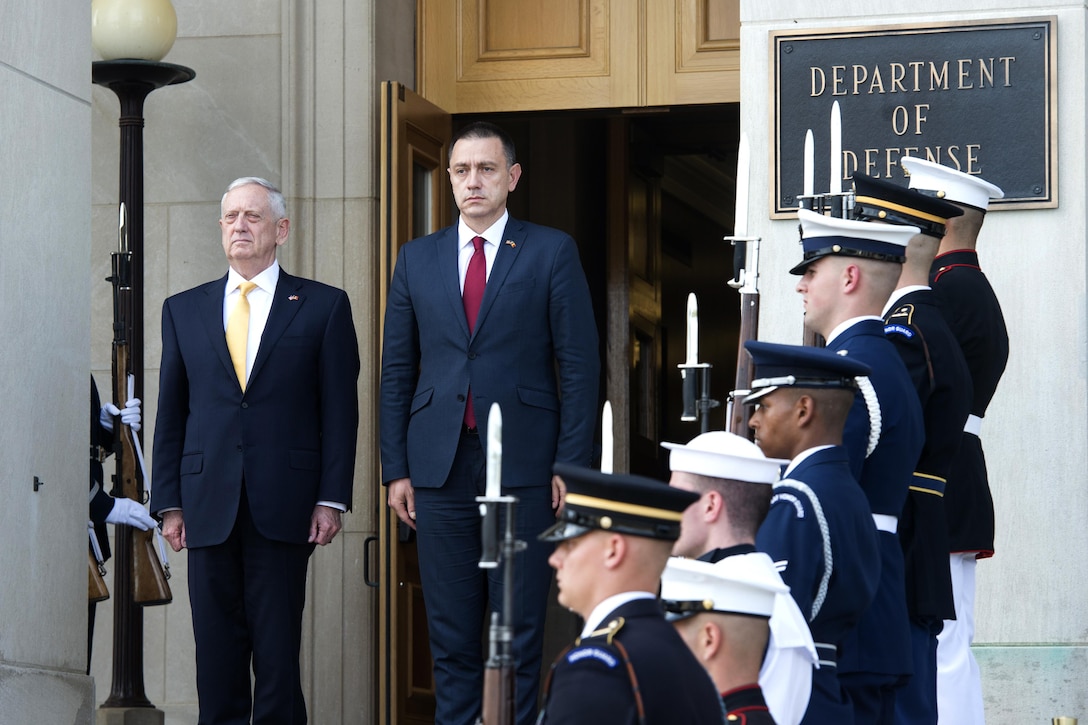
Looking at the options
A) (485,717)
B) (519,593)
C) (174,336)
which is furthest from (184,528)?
(485,717)

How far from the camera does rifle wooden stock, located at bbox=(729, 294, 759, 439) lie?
5402mm

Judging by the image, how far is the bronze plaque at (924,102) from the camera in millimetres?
7363

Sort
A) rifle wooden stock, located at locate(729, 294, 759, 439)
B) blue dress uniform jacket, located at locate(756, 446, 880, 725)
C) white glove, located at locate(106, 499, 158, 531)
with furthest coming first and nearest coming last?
white glove, located at locate(106, 499, 158, 531)
rifle wooden stock, located at locate(729, 294, 759, 439)
blue dress uniform jacket, located at locate(756, 446, 880, 725)

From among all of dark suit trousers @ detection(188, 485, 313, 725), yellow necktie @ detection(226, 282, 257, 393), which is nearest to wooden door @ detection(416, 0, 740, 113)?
yellow necktie @ detection(226, 282, 257, 393)

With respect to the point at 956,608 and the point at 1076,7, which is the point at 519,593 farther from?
the point at 1076,7

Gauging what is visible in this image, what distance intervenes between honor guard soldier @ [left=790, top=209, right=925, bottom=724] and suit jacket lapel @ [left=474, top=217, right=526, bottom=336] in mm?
1523

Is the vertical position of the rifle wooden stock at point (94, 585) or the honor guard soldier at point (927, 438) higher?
the honor guard soldier at point (927, 438)

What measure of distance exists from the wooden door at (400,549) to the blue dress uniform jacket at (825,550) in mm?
3782

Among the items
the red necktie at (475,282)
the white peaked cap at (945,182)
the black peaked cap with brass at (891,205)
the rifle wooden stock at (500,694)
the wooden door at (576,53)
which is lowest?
the rifle wooden stock at (500,694)

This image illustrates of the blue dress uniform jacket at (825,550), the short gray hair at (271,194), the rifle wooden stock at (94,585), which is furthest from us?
the rifle wooden stock at (94,585)

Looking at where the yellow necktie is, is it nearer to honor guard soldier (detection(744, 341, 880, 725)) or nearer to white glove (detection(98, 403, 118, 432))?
white glove (detection(98, 403, 118, 432))

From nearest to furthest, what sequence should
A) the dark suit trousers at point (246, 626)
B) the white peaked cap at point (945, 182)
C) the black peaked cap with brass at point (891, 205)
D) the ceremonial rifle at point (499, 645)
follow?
the ceremonial rifle at point (499, 645) < the black peaked cap with brass at point (891, 205) < the white peaked cap at point (945, 182) < the dark suit trousers at point (246, 626)

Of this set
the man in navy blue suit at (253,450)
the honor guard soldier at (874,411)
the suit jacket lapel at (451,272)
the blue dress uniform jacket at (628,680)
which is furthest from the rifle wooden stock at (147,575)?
the blue dress uniform jacket at (628,680)

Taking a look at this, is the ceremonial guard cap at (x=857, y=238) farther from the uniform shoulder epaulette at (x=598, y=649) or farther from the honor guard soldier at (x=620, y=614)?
the uniform shoulder epaulette at (x=598, y=649)
